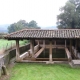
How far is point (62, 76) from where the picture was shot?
35.4ft

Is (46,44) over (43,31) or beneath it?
beneath

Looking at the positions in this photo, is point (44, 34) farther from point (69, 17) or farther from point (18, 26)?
point (18, 26)

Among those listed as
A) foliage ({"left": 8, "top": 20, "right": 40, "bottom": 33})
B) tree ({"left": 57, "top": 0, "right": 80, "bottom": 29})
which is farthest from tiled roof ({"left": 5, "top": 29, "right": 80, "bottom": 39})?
foliage ({"left": 8, "top": 20, "right": 40, "bottom": 33})

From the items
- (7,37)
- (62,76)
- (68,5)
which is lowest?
(62,76)

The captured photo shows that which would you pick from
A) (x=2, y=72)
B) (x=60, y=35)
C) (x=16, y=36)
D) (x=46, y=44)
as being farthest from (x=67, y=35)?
(x=46, y=44)

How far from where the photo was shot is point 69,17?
4203 cm

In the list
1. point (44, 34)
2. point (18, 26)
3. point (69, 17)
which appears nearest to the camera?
point (44, 34)

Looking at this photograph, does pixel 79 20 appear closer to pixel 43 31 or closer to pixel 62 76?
pixel 43 31

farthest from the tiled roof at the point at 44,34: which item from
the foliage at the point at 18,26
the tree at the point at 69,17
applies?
the foliage at the point at 18,26

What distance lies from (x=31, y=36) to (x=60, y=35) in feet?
8.44

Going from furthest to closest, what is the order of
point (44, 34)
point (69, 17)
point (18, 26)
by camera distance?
point (18, 26), point (69, 17), point (44, 34)

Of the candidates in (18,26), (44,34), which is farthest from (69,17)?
(44,34)

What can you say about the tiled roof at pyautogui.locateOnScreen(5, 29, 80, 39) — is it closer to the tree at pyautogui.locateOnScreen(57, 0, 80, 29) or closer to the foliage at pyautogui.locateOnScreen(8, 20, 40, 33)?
the tree at pyautogui.locateOnScreen(57, 0, 80, 29)

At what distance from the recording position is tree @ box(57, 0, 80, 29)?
138ft
